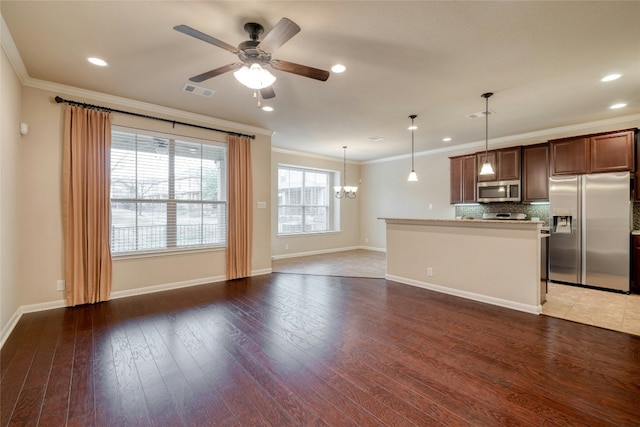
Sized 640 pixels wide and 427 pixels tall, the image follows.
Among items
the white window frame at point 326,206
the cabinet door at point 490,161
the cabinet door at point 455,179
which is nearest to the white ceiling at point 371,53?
the cabinet door at point 490,161

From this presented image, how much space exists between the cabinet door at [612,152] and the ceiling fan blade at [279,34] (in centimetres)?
542

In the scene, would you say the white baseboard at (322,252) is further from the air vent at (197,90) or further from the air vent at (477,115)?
the air vent at (477,115)

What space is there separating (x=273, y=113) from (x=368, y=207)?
523 centimetres

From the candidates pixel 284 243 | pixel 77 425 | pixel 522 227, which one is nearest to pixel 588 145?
pixel 522 227

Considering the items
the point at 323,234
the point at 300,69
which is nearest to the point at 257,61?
the point at 300,69

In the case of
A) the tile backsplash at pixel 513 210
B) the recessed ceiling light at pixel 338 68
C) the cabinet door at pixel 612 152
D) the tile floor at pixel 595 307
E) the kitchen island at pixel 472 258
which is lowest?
the tile floor at pixel 595 307

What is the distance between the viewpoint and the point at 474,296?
4039 mm

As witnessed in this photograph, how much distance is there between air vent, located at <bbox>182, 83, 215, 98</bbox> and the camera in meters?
3.63

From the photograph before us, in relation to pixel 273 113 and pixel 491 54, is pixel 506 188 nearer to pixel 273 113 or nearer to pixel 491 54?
pixel 491 54

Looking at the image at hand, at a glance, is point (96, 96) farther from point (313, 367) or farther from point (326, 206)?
point (326, 206)

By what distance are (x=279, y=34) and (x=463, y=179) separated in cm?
566

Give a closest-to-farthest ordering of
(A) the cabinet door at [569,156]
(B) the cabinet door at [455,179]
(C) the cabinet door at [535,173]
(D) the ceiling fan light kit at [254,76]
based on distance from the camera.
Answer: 1. (D) the ceiling fan light kit at [254,76]
2. (A) the cabinet door at [569,156]
3. (C) the cabinet door at [535,173]
4. (B) the cabinet door at [455,179]

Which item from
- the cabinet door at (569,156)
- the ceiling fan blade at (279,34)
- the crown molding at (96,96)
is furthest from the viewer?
the cabinet door at (569,156)

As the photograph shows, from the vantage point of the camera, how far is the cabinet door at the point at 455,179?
6477 millimetres
